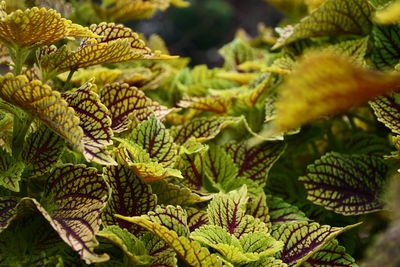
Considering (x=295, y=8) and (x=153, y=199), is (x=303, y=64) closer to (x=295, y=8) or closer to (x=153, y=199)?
(x=153, y=199)

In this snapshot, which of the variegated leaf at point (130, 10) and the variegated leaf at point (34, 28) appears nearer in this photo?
the variegated leaf at point (34, 28)

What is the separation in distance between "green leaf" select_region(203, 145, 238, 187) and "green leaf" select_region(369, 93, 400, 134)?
0.21 meters

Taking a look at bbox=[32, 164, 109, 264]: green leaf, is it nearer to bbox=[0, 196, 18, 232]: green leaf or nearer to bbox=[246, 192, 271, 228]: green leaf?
bbox=[0, 196, 18, 232]: green leaf

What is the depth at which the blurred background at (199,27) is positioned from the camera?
4051mm

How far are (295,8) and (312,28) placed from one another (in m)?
0.39

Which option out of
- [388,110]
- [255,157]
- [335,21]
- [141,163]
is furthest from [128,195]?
[335,21]

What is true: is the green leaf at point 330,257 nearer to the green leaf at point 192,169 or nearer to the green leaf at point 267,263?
the green leaf at point 267,263

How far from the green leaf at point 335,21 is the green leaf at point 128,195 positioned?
363 millimetres

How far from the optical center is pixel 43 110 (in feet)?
1.61

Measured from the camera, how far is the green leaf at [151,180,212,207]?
613 mm

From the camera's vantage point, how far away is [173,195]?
2.03 feet

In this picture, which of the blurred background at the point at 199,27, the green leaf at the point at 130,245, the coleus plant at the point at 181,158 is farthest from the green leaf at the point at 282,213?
the blurred background at the point at 199,27

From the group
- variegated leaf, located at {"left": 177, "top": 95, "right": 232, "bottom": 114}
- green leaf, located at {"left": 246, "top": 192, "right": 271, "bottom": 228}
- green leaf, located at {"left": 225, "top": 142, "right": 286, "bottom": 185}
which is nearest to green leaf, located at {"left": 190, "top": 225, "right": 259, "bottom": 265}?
green leaf, located at {"left": 246, "top": 192, "right": 271, "bottom": 228}

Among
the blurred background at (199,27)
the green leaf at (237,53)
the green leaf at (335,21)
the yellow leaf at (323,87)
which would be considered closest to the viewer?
the yellow leaf at (323,87)
